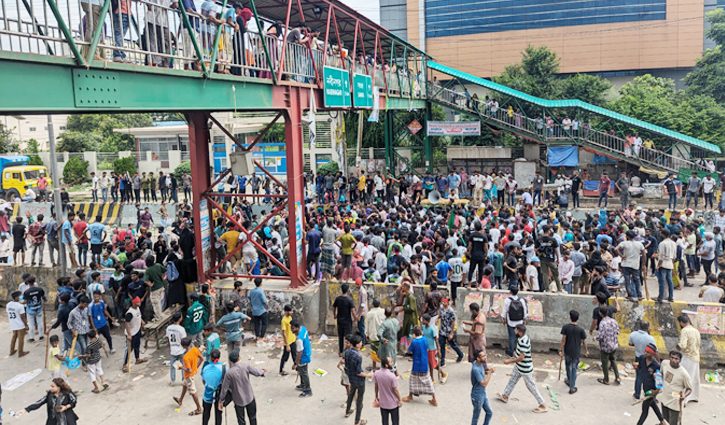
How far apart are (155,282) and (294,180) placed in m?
3.47

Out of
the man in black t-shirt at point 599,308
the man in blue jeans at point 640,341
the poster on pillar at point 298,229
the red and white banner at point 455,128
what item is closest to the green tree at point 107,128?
the red and white banner at point 455,128

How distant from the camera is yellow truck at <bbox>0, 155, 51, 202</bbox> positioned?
28.0 m

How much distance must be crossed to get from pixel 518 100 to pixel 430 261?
18.3 meters

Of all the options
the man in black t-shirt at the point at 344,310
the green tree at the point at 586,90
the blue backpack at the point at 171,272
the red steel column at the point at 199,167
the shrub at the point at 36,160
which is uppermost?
the green tree at the point at 586,90

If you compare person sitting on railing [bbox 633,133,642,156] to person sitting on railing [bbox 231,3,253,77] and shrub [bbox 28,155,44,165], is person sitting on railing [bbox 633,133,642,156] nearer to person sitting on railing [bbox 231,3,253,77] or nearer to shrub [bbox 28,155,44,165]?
person sitting on railing [bbox 231,3,253,77]

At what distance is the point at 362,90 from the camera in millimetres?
15602

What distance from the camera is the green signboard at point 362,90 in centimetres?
1501

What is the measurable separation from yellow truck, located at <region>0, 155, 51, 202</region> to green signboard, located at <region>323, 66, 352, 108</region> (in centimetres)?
2201

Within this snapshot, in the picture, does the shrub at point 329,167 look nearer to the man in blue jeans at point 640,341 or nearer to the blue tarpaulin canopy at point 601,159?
the blue tarpaulin canopy at point 601,159

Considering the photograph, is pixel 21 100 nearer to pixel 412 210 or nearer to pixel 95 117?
pixel 412 210

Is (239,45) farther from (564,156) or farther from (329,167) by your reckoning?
(329,167)

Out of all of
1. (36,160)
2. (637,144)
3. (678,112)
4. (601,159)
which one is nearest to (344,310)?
(637,144)

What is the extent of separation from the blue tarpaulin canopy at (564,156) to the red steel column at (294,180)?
18001 millimetres

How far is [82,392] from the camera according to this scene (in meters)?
8.94
